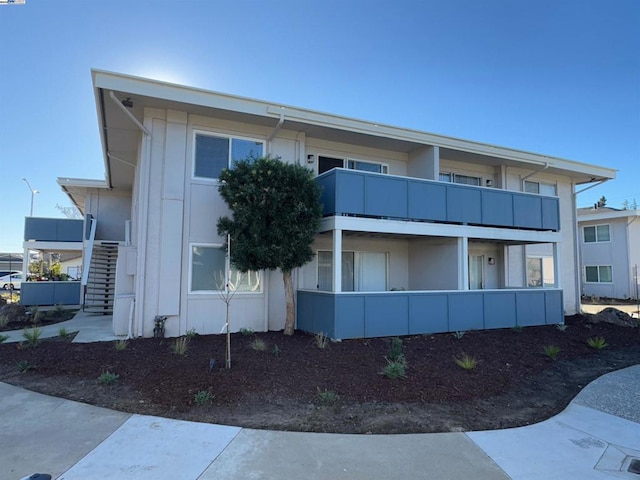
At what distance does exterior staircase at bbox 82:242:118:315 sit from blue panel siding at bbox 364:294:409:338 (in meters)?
9.92

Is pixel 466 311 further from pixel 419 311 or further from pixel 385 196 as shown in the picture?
pixel 385 196

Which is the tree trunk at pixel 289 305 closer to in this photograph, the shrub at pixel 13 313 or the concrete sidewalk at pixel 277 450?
the concrete sidewalk at pixel 277 450

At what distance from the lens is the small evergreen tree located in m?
9.06

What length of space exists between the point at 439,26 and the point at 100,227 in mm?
15965

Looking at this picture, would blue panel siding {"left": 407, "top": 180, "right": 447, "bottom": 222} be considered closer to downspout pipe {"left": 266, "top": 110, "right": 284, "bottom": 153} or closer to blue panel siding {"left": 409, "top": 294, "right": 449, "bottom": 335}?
blue panel siding {"left": 409, "top": 294, "right": 449, "bottom": 335}

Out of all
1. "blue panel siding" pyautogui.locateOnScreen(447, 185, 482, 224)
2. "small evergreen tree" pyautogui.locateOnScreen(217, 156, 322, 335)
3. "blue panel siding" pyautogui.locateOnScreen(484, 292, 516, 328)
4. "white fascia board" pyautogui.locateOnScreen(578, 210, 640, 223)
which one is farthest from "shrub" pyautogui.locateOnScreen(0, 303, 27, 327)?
"white fascia board" pyautogui.locateOnScreen(578, 210, 640, 223)

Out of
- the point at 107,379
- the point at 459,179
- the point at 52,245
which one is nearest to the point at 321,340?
the point at 107,379

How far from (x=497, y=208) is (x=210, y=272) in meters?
8.69

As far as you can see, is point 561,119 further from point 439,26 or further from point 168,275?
point 168,275

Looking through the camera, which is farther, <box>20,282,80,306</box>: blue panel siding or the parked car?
the parked car

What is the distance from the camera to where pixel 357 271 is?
41.9 feet

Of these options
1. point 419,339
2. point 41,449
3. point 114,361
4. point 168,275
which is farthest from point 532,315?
point 41,449

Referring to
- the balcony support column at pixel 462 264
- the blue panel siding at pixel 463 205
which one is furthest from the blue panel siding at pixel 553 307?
the blue panel siding at pixel 463 205

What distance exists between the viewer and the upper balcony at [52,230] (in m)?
18.4
